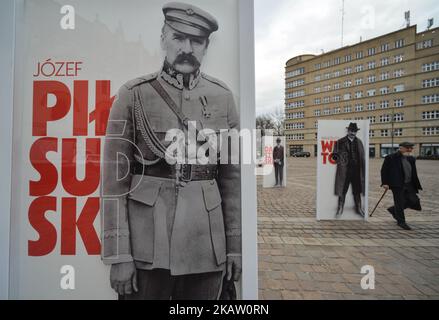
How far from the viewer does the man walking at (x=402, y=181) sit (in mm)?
5512

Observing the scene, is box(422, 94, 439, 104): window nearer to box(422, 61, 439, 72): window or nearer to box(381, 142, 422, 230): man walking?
box(422, 61, 439, 72): window

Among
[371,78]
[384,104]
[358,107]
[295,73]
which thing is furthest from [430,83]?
[295,73]

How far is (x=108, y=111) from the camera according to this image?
1.68 meters

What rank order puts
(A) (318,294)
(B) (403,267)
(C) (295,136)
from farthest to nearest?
(C) (295,136)
(B) (403,267)
(A) (318,294)

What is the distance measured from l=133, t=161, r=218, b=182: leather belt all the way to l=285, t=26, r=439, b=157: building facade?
28427 millimetres

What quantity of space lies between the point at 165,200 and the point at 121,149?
1.48 ft

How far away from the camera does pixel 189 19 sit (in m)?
1.64

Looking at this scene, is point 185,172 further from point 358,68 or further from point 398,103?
point 398,103

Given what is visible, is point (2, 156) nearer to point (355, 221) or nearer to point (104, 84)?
point (104, 84)

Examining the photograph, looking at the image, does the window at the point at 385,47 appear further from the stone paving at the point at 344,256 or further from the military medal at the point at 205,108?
the military medal at the point at 205,108

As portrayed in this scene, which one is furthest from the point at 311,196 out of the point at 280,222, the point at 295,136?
the point at 295,136

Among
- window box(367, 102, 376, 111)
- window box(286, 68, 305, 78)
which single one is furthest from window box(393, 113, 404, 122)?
window box(286, 68, 305, 78)

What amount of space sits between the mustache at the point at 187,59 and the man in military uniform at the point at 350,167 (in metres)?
5.37

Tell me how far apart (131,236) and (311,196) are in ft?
27.8
